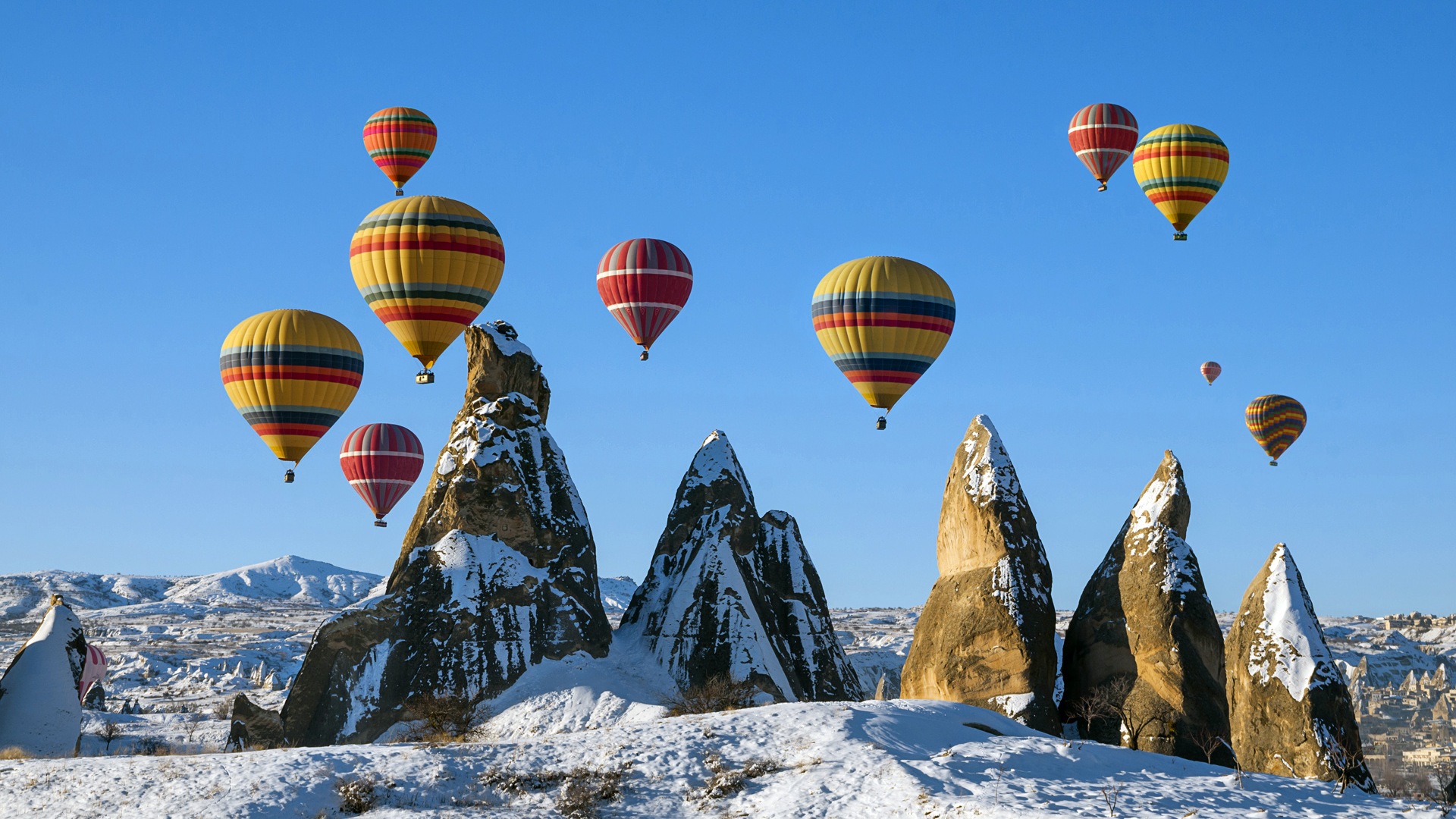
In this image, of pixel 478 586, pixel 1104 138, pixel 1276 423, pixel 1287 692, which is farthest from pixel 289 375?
pixel 1276 423

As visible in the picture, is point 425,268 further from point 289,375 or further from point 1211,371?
point 1211,371

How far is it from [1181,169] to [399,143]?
3345 cm

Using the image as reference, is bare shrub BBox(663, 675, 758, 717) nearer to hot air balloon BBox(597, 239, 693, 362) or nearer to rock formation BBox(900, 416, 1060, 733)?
rock formation BBox(900, 416, 1060, 733)

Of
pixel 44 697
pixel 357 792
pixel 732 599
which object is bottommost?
pixel 357 792

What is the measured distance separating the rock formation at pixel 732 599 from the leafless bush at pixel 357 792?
16.6m

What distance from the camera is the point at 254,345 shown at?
49875mm

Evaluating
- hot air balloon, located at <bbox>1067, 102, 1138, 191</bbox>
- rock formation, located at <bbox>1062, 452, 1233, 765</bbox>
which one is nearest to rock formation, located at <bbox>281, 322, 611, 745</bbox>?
rock formation, located at <bbox>1062, 452, 1233, 765</bbox>

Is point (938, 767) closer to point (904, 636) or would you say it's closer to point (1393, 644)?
point (904, 636)

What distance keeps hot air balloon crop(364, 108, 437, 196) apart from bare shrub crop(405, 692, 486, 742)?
31433 mm

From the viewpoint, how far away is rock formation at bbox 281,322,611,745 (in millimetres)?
43562

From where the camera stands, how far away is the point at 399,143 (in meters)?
68.2

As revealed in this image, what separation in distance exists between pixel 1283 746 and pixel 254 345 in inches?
1307

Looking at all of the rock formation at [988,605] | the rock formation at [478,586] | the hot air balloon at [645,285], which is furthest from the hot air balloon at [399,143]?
the rock formation at [988,605]

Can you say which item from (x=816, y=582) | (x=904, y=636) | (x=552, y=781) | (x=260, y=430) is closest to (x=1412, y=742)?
(x=904, y=636)
